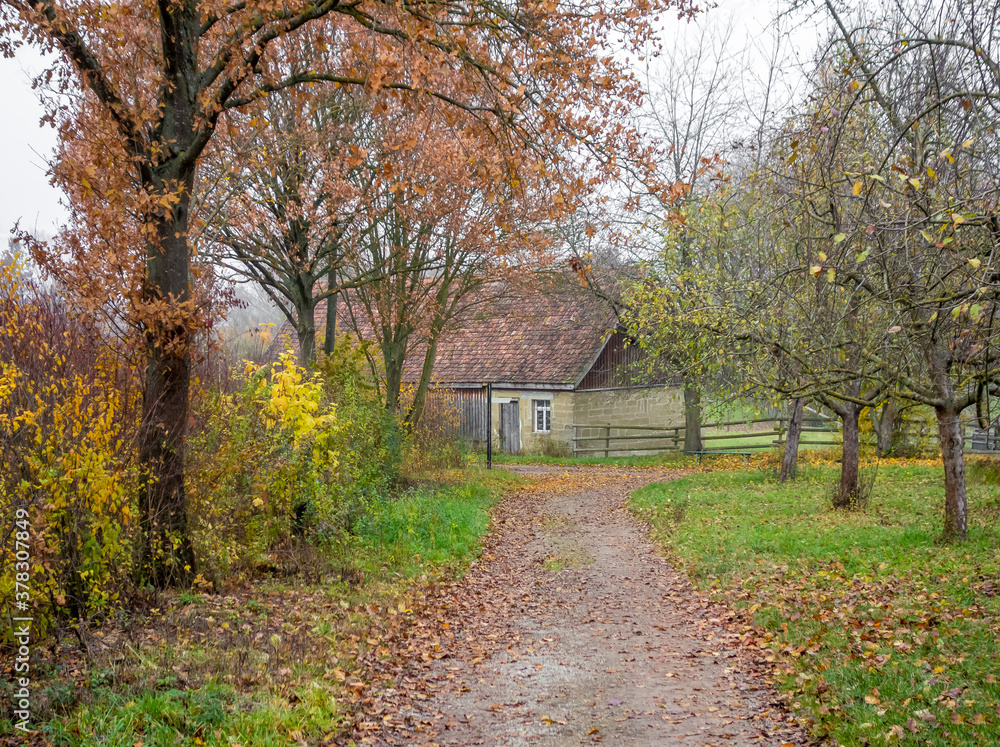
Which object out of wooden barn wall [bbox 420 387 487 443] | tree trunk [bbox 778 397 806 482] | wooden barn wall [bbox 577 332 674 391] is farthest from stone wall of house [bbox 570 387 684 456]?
tree trunk [bbox 778 397 806 482]

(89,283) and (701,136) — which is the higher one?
(701,136)

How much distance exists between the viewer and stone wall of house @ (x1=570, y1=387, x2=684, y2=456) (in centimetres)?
2875

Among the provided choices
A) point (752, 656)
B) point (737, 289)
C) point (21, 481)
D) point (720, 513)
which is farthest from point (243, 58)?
point (720, 513)

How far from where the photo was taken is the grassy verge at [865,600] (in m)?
5.01

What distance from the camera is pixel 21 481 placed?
5262 millimetres

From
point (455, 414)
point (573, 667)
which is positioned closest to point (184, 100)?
point (573, 667)

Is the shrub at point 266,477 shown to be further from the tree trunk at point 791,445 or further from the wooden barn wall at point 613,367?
the wooden barn wall at point 613,367

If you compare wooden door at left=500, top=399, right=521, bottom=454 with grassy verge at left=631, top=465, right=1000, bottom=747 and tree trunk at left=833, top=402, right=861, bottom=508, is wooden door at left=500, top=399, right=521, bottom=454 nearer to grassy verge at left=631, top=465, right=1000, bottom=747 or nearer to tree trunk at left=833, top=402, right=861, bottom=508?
grassy verge at left=631, top=465, right=1000, bottom=747

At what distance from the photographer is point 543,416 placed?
28.9 metres

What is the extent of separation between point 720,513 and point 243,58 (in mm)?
11085

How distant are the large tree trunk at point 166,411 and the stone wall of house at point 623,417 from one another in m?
22.2

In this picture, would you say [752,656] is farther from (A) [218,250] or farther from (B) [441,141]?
(A) [218,250]

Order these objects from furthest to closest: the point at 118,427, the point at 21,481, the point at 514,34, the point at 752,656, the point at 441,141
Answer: the point at 441,141 → the point at 514,34 → the point at 752,656 → the point at 118,427 → the point at 21,481
